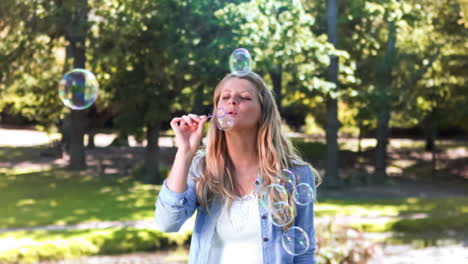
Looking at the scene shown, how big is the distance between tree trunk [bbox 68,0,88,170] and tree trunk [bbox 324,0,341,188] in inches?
354

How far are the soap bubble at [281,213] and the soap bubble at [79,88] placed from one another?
185 inches

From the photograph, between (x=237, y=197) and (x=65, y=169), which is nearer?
(x=237, y=197)

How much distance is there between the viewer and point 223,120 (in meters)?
2.96

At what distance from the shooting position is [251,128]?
3051mm

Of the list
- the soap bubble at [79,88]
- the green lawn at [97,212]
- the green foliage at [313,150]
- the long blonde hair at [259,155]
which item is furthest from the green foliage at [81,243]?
the green foliage at [313,150]

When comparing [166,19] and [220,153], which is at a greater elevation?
[166,19]

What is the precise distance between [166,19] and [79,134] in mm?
7319

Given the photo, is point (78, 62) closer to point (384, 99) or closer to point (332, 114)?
point (332, 114)

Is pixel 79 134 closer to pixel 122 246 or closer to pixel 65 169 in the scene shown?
pixel 65 169

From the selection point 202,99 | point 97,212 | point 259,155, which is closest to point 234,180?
point 259,155

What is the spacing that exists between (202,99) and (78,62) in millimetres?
5048

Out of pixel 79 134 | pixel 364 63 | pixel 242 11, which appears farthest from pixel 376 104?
pixel 79 134

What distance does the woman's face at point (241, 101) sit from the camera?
2959 mm

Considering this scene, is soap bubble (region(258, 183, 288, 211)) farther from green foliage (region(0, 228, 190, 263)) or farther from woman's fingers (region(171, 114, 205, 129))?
green foliage (region(0, 228, 190, 263))
